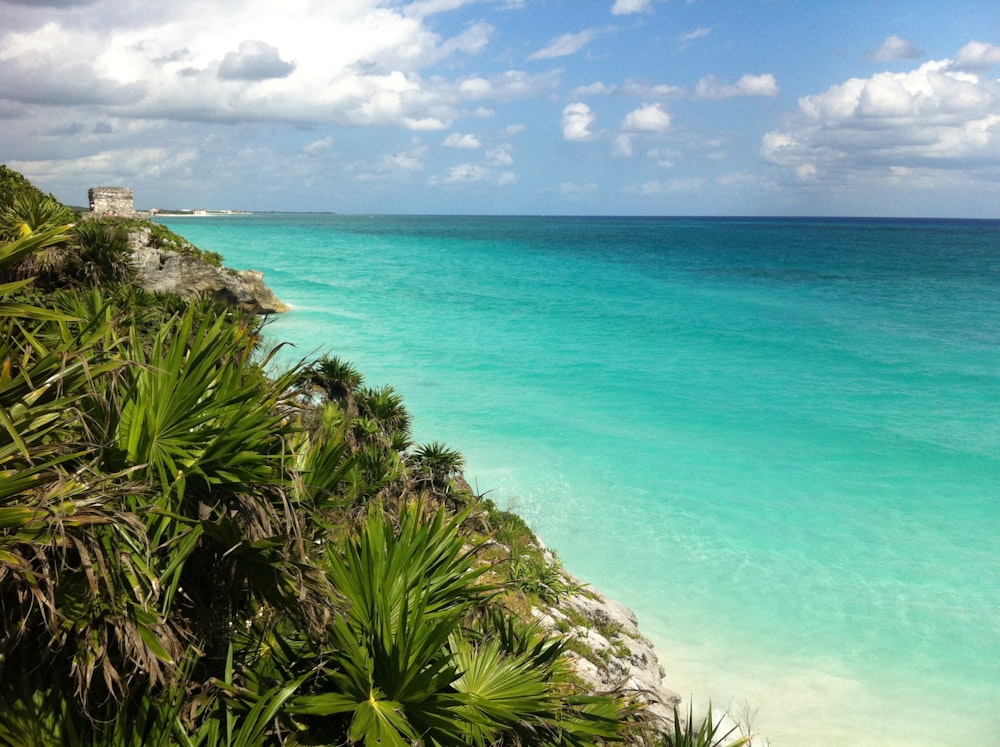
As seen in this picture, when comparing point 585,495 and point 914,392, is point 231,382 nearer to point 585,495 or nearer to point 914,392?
point 585,495

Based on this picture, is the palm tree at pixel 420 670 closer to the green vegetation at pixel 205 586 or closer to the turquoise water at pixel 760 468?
the green vegetation at pixel 205 586

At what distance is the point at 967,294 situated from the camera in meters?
47.6

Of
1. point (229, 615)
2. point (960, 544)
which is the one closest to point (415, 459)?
point (229, 615)

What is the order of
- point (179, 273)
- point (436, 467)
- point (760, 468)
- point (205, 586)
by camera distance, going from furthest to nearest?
point (179, 273) → point (760, 468) → point (436, 467) → point (205, 586)

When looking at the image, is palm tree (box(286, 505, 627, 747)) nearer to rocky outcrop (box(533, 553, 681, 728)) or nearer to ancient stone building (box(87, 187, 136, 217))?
rocky outcrop (box(533, 553, 681, 728))

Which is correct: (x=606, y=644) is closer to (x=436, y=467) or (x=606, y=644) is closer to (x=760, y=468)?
(x=436, y=467)

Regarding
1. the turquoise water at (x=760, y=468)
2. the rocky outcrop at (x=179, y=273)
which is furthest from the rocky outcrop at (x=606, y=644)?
the rocky outcrop at (x=179, y=273)

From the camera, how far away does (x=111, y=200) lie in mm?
29344

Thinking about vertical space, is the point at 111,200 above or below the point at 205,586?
above

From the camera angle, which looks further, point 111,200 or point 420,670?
point 111,200

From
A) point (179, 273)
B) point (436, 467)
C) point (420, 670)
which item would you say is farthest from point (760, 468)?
point (179, 273)

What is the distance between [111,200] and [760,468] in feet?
87.1

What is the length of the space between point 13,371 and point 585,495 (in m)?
12.7

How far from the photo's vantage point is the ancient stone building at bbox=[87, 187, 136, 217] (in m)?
28.6
